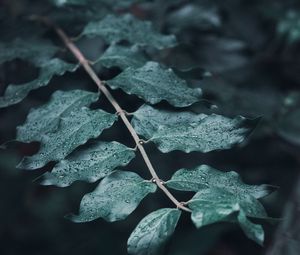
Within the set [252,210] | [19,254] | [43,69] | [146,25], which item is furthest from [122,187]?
[19,254]

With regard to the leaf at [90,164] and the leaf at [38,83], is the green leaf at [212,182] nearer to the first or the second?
the leaf at [90,164]

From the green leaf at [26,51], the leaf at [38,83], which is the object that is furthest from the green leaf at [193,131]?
the green leaf at [26,51]

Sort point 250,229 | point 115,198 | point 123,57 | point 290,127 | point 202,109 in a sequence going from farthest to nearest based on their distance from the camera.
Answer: point 290,127 → point 202,109 → point 123,57 → point 115,198 → point 250,229

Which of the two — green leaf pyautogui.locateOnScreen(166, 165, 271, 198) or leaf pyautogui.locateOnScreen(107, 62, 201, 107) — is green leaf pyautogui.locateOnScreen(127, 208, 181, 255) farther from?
leaf pyautogui.locateOnScreen(107, 62, 201, 107)

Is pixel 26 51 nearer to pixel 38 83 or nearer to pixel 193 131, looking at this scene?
pixel 38 83

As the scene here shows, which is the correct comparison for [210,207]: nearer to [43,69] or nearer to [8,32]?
[43,69]

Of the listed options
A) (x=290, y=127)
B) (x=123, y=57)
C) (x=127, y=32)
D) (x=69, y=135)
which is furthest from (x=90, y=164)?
(x=290, y=127)

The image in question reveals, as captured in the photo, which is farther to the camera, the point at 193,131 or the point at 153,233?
the point at 193,131
